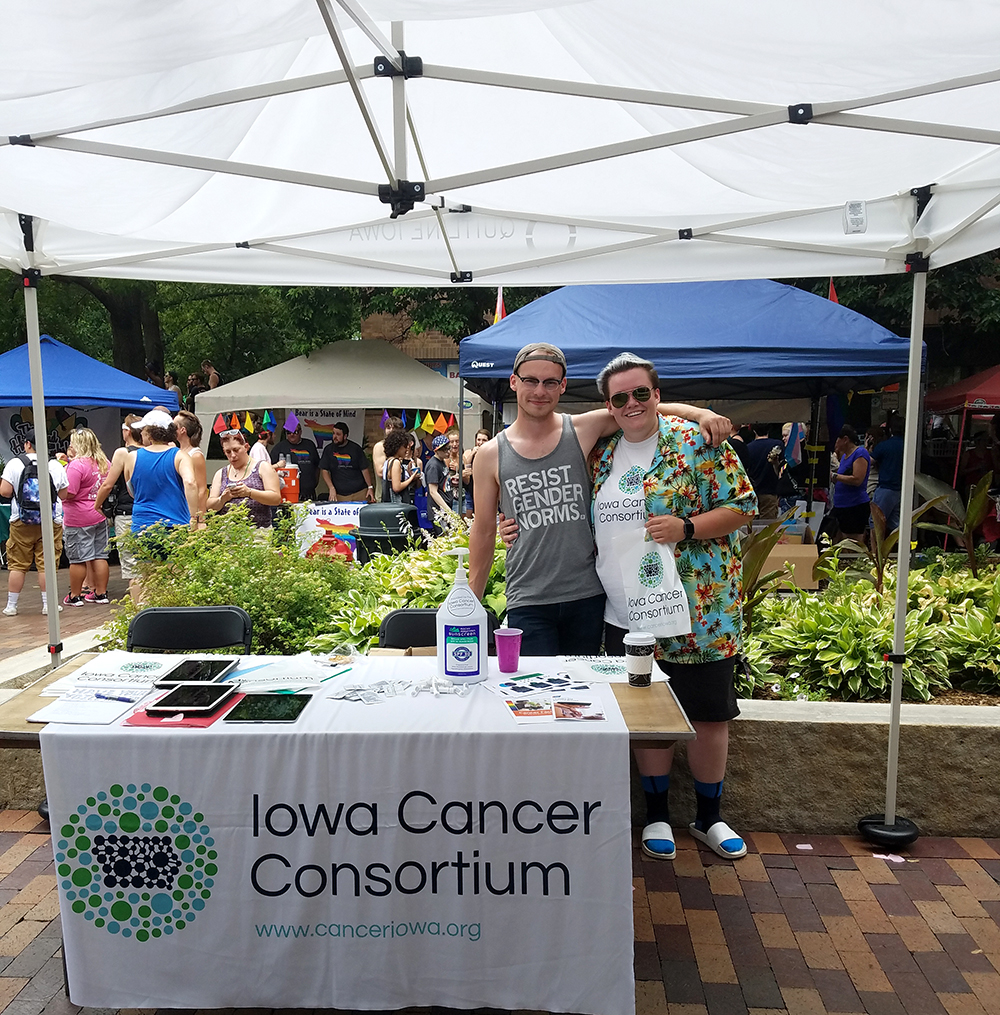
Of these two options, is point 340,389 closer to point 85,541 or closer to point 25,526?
point 85,541

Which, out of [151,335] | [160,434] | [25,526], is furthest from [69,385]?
[151,335]

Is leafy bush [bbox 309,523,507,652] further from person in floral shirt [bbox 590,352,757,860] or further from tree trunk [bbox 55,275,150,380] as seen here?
tree trunk [bbox 55,275,150,380]

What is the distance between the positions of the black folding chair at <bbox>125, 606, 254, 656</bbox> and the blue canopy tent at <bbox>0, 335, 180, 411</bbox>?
826cm

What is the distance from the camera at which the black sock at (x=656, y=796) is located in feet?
10.8

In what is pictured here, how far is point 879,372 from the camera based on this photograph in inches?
261

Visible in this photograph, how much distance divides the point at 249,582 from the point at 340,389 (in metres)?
9.12

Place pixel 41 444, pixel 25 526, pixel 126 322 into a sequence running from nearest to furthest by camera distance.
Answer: pixel 41 444 < pixel 25 526 < pixel 126 322

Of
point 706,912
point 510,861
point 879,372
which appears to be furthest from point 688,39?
point 879,372

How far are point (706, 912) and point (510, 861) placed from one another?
1.06 metres

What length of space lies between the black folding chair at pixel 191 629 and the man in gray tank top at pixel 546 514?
1004 mm

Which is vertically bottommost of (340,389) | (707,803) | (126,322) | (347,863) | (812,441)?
(707,803)

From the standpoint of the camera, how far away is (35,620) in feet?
24.7

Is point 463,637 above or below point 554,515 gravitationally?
below

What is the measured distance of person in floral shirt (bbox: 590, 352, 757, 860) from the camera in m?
2.90
